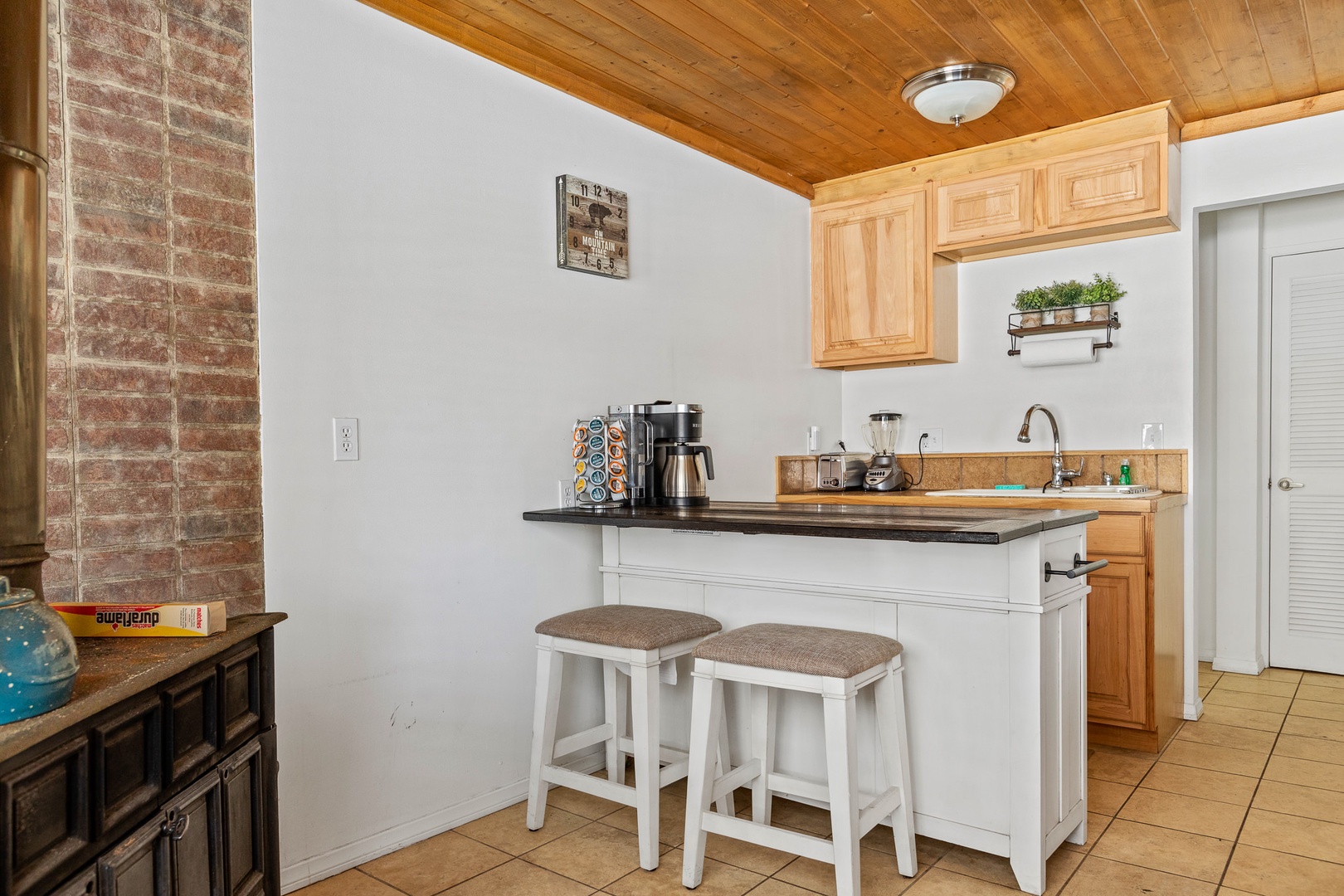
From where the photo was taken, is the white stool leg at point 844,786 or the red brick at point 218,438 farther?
the red brick at point 218,438

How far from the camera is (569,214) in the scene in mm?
3047

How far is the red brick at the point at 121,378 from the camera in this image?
193cm

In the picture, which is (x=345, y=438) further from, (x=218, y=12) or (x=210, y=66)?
(x=218, y=12)

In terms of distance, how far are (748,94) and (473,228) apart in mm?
1228

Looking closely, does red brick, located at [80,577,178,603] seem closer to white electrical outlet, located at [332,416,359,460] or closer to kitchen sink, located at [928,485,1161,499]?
white electrical outlet, located at [332,416,359,460]

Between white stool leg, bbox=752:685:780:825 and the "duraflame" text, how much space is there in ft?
5.25

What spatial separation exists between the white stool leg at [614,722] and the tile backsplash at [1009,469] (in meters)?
1.56

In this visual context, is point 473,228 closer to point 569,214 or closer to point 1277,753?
point 569,214

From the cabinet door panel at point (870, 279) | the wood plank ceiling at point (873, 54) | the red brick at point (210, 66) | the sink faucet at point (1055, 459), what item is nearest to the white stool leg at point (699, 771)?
the red brick at point (210, 66)

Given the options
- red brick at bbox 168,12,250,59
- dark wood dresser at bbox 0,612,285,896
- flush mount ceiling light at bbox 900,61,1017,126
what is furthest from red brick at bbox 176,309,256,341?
flush mount ceiling light at bbox 900,61,1017,126

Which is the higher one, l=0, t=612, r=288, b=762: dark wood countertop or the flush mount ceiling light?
the flush mount ceiling light

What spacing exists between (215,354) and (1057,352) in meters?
3.39

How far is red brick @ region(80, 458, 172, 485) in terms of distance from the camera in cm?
193

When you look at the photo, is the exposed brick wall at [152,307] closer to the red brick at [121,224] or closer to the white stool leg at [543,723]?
the red brick at [121,224]
